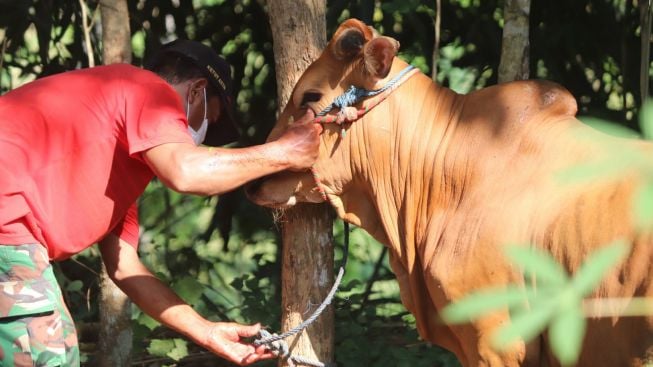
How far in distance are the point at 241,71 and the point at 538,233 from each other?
11.8ft

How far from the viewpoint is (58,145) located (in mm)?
3506

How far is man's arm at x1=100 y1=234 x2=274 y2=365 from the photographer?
13.1ft

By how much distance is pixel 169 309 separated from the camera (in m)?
4.13

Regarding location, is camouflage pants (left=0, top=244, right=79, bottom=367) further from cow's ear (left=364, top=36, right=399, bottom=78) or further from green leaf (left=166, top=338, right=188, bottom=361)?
green leaf (left=166, top=338, right=188, bottom=361)

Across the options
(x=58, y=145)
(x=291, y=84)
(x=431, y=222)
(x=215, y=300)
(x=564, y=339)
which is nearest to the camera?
(x=564, y=339)

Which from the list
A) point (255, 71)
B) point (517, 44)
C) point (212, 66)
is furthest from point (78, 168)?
point (255, 71)

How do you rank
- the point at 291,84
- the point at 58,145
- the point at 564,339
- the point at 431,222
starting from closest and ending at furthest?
the point at 564,339 < the point at 58,145 < the point at 431,222 < the point at 291,84

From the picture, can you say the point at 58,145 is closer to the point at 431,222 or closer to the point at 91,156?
the point at 91,156

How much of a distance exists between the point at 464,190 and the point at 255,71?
120 inches

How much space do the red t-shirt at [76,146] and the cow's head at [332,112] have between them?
1.91 feet

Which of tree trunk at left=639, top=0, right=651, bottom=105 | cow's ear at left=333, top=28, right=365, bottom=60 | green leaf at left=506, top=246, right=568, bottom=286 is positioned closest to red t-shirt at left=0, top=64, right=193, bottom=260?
cow's ear at left=333, top=28, right=365, bottom=60

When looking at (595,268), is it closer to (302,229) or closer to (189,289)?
(302,229)

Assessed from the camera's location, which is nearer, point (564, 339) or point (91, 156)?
point (564, 339)

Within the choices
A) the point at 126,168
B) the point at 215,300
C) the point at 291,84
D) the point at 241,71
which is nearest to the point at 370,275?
the point at 215,300
